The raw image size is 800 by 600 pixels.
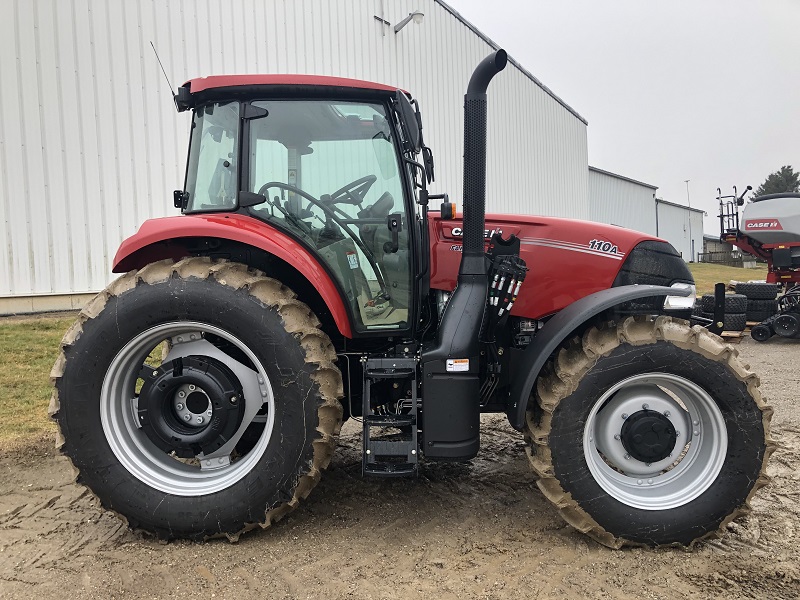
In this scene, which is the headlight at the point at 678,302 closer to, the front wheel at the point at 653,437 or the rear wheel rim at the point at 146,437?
the front wheel at the point at 653,437

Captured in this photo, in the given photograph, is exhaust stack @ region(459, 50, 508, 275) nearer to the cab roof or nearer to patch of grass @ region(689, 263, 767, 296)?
the cab roof

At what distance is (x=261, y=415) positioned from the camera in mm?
2922

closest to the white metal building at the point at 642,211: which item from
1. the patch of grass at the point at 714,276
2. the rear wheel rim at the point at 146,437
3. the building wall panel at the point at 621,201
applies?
the building wall panel at the point at 621,201

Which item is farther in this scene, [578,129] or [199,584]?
[578,129]

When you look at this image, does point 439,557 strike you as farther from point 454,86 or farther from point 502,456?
point 454,86

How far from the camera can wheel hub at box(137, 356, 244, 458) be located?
9.01 ft

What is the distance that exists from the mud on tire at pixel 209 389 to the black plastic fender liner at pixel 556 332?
85 centimetres

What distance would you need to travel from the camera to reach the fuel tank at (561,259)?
312 centimetres

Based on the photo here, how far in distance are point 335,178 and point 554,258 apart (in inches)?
49.6

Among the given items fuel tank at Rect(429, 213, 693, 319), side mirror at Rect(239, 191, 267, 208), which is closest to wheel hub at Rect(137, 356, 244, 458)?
side mirror at Rect(239, 191, 267, 208)

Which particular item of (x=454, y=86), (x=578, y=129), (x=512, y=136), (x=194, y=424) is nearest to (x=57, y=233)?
(x=194, y=424)

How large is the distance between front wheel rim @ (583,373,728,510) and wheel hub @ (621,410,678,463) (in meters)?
0.04

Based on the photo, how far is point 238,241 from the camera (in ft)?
9.18

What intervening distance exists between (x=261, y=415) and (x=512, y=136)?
645 inches
